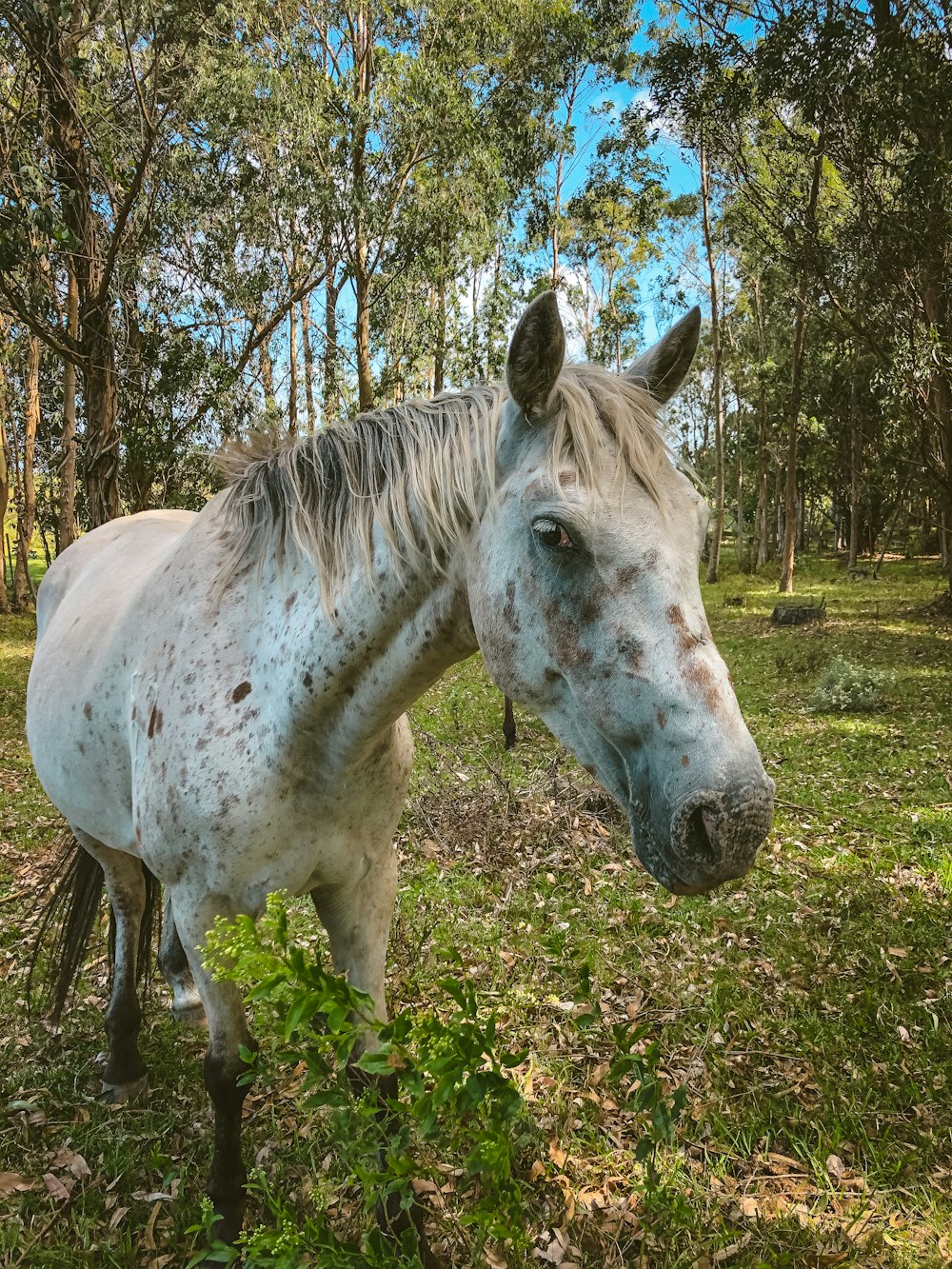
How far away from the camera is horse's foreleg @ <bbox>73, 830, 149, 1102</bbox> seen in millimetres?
3035

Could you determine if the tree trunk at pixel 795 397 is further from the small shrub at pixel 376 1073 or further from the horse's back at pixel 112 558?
the small shrub at pixel 376 1073

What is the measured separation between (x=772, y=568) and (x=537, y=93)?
18200 millimetres

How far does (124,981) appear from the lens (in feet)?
10.2

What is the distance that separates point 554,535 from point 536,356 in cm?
40

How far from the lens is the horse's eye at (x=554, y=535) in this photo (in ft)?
4.97

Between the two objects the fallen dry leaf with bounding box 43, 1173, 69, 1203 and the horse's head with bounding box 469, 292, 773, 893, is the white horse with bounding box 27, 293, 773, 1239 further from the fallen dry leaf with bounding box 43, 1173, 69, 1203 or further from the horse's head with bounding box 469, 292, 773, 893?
the fallen dry leaf with bounding box 43, 1173, 69, 1203

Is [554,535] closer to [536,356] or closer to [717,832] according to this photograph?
[536,356]

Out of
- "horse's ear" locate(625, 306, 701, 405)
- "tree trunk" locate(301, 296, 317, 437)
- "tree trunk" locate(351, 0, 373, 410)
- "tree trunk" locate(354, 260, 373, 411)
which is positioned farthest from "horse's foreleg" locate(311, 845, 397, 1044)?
"tree trunk" locate(301, 296, 317, 437)

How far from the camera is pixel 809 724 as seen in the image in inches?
318

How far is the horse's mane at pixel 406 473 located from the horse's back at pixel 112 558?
3.24 ft

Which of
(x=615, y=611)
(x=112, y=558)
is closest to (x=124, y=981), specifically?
(x=112, y=558)

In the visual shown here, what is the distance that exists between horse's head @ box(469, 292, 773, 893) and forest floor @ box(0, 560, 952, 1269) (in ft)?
2.18

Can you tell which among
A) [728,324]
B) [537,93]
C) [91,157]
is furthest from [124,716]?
[728,324]

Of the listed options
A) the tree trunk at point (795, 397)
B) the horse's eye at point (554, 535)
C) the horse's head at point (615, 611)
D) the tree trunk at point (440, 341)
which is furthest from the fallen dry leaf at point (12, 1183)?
the tree trunk at point (440, 341)
